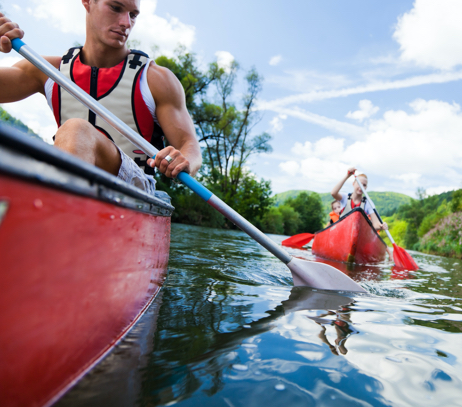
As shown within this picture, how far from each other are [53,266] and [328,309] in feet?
5.03

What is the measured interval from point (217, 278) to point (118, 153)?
4.15ft

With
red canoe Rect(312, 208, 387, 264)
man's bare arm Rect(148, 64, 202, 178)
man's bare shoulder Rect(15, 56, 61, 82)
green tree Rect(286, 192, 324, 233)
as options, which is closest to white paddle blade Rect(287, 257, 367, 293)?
man's bare arm Rect(148, 64, 202, 178)

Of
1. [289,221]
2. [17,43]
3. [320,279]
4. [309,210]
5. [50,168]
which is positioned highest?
[309,210]

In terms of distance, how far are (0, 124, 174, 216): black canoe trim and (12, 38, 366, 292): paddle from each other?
891mm

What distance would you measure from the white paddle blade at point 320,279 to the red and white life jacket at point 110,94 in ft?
4.67

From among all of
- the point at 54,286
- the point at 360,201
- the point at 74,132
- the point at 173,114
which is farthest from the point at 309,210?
the point at 54,286

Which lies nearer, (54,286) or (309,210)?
(54,286)

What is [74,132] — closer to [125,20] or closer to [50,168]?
[50,168]

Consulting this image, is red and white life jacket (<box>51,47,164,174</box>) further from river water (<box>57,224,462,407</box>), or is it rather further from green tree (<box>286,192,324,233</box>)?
green tree (<box>286,192,324,233</box>)

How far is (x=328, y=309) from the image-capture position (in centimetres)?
174

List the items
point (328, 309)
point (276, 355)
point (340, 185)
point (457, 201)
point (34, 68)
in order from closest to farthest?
point (276, 355), point (328, 309), point (34, 68), point (340, 185), point (457, 201)

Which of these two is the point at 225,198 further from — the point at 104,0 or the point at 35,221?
the point at 35,221

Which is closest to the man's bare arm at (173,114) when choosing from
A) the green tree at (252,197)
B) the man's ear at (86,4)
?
the man's ear at (86,4)

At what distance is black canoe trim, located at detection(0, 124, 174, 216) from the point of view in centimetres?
44
